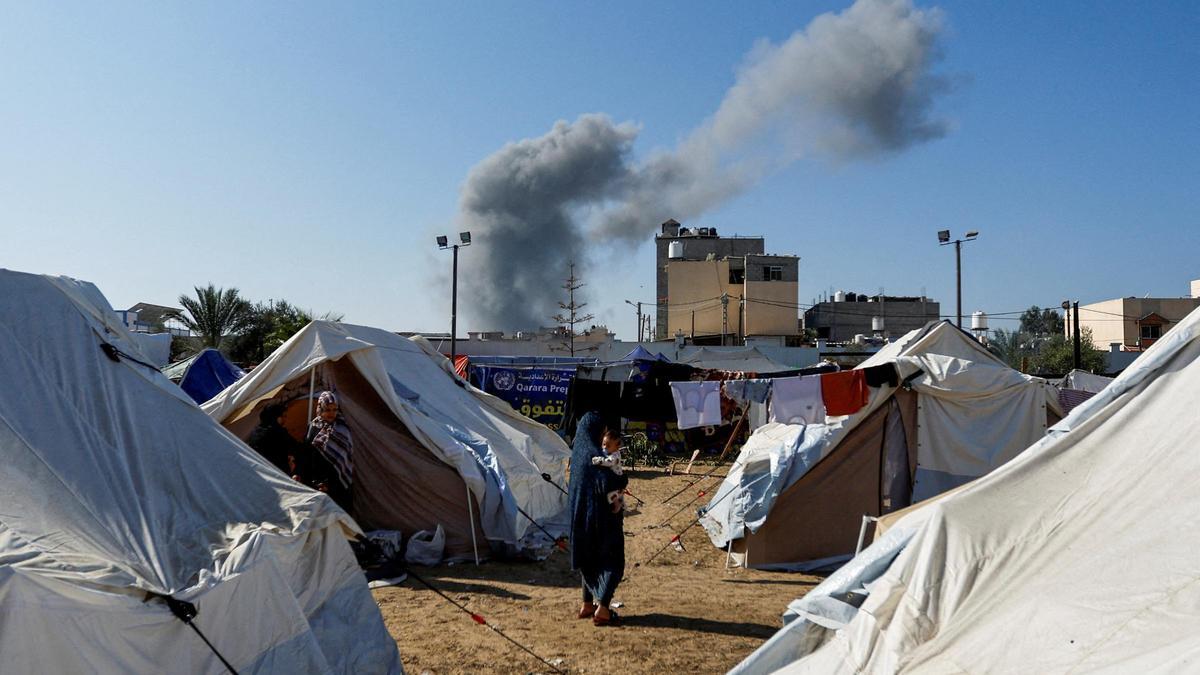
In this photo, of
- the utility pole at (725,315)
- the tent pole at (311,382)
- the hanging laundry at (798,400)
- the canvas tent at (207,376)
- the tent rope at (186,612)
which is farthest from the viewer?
the utility pole at (725,315)

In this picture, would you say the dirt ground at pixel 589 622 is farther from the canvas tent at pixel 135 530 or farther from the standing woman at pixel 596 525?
the canvas tent at pixel 135 530

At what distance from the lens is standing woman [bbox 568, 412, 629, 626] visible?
6.75 meters

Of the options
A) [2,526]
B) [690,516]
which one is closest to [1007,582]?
[2,526]

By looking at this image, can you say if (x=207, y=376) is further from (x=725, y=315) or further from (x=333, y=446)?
(x=725, y=315)

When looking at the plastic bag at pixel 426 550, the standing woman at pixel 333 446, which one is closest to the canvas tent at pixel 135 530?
the standing woman at pixel 333 446

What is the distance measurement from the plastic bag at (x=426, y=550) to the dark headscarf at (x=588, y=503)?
250 cm

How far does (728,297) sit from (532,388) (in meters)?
26.1

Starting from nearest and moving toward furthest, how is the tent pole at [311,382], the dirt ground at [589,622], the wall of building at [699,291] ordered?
the dirt ground at [589,622] < the tent pole at [311,382] < the wall of building at [699,291]

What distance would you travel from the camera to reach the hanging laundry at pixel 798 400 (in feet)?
29.1

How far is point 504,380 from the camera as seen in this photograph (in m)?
21.4

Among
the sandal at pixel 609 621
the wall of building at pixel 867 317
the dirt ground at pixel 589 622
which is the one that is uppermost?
the wall of building at pixel 867 317

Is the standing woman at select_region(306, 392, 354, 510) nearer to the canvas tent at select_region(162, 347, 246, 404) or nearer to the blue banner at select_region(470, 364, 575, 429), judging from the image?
the canvas tent at select_region(162, 347, 246, 404)

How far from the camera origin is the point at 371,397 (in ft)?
31.1

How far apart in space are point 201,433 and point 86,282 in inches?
70.3
